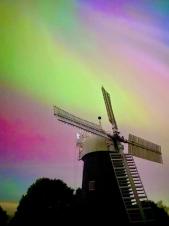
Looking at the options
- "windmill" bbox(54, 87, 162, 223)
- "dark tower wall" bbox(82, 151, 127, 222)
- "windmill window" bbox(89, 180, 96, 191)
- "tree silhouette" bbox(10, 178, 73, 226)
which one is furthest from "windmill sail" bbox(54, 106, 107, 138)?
"tree silhouette" bbox(10, 178, 73, 226)

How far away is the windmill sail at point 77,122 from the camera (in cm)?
1605

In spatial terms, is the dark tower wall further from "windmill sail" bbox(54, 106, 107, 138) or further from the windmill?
"windmill sail" bbox(54, 106, 107, 138)

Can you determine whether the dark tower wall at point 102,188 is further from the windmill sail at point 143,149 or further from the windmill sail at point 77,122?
the windmill sail at point 143,149

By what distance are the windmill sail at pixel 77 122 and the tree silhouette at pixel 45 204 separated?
11.8 ft

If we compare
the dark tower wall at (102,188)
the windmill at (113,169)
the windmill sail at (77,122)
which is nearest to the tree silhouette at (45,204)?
the dark tower wall at (102,188)

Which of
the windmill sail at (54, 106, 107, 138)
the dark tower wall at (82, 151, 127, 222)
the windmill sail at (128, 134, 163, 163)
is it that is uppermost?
the windmill sail at (54, 106, 107, 138)

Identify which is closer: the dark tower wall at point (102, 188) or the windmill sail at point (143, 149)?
the dark tower wall at point (102, 188)

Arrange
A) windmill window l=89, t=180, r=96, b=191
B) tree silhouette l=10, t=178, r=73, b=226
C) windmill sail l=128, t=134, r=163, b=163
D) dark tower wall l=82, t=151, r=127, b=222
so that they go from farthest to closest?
windmill sail l=128, t=134, r=163, b=163
windmill window l=89, t=180, r=96, b=191
dark tower wall l=82, t=151, r=127, b=222
tree silhouette l=10, t=178, r=73, b=226

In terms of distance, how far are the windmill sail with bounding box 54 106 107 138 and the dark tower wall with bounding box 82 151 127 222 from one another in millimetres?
1245

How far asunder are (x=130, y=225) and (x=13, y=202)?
16625mm

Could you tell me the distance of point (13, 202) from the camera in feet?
91.6

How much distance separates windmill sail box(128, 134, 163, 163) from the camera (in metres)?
17.4

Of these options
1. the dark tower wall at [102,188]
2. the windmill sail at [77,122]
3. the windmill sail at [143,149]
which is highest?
the windmill sail at [77,122]

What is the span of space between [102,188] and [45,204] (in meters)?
5.91
